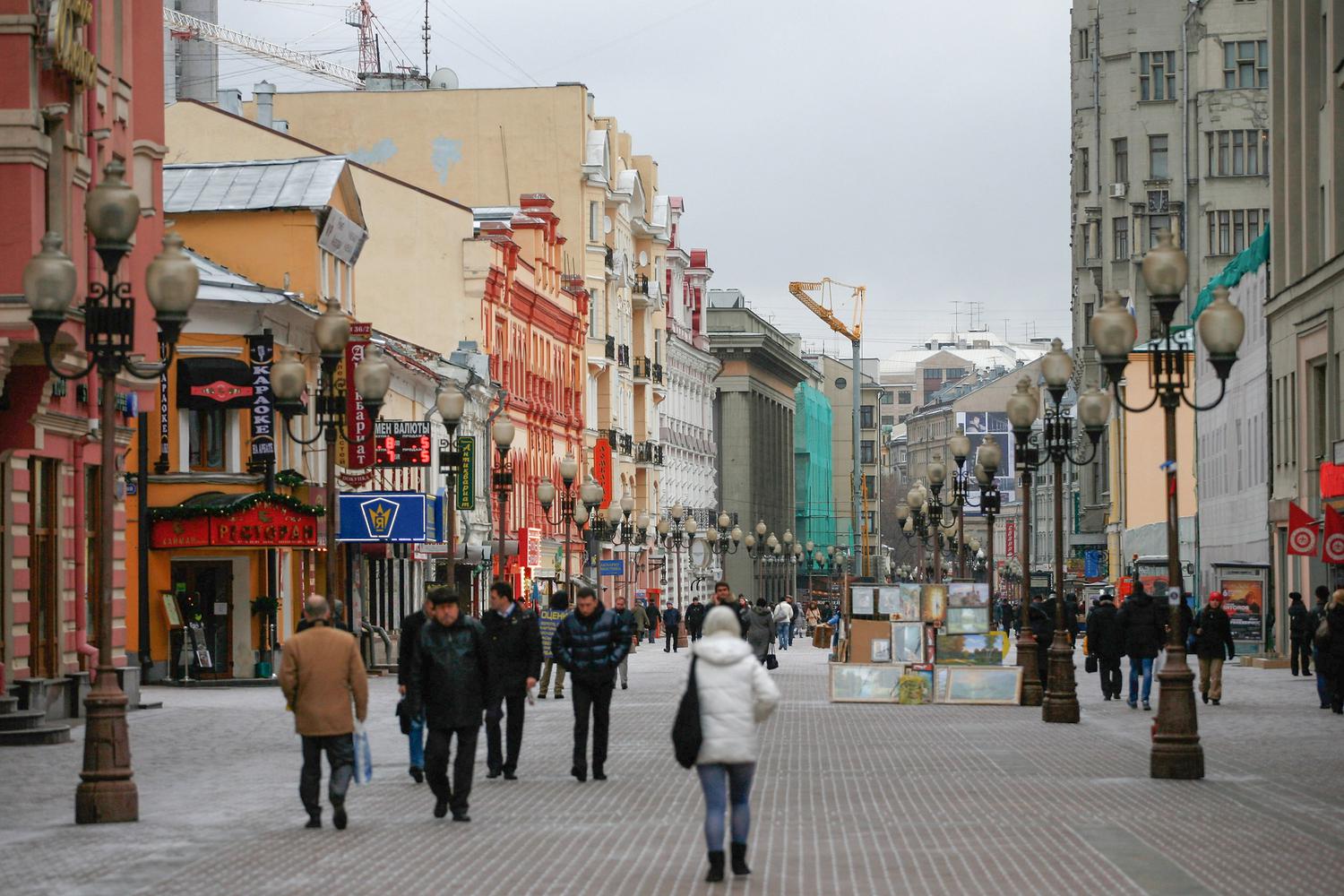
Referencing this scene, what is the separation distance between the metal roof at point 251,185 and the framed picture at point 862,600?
15.5 metres

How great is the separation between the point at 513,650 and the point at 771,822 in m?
4.71

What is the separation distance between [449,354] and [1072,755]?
44166mm

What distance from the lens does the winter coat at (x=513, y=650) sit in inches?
790

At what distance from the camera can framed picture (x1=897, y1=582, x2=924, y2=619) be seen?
36719 millimetres

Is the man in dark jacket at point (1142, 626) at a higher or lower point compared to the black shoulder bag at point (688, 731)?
lower

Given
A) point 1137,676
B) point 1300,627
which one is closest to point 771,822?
point 1137,676

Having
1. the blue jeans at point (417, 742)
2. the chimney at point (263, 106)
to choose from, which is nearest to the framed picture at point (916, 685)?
the blue jeans at point (417, 742)

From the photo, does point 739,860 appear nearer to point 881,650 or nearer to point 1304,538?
point 881,650

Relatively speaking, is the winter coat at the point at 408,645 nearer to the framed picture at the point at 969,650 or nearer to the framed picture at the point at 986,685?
the framed picture at the point at 986,685

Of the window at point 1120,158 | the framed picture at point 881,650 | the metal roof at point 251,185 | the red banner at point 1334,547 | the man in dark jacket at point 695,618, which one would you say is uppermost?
the window at point 1120,158

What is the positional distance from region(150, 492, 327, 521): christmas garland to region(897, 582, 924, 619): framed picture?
34.3 feet

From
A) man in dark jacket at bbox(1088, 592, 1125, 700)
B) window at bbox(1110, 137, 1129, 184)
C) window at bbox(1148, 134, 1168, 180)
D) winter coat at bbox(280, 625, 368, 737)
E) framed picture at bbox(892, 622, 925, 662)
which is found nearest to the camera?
winter coat at bbox(280, 625, 368, 737)

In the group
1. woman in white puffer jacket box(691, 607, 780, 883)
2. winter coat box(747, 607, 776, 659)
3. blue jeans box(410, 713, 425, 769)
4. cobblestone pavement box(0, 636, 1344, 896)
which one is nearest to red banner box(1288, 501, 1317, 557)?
cobblestone pavement box(0, 636, 1344, 896)

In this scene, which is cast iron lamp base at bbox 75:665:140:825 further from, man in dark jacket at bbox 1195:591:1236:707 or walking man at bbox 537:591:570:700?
man in dark jacket at bbox 1195:591:1236:707
